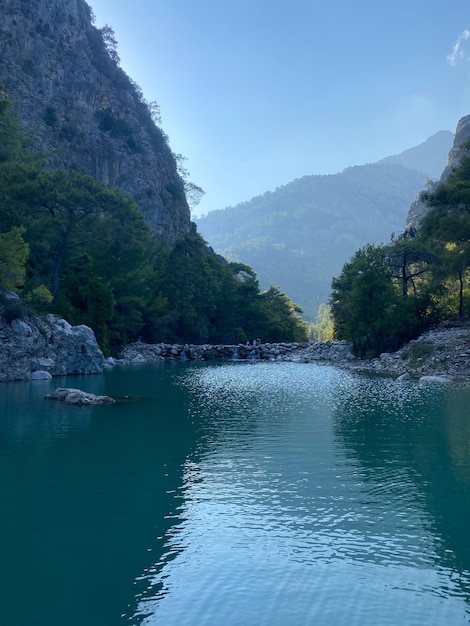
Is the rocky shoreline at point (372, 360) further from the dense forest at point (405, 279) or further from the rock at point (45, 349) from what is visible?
the rock at point (45, 349)

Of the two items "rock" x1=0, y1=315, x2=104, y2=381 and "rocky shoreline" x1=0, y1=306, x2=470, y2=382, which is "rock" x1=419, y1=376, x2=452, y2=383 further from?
"rock" x1=0, y1=315, x2=104, y2=381

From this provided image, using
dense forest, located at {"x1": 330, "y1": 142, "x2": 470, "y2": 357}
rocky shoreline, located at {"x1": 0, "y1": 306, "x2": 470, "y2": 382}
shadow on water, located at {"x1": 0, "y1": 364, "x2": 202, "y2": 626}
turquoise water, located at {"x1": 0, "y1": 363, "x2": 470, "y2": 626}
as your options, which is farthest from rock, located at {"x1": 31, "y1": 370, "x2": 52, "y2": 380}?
dense forest, located at {"x1": 330, "y1": 142, "x2": 470, "y2": 357}

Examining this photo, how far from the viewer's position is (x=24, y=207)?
1827 inches

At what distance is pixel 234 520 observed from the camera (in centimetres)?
1026

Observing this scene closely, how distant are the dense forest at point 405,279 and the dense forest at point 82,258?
24.9 metres

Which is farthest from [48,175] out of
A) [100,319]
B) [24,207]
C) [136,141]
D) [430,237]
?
[136,141]

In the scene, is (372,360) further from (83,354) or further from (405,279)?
(83,354)

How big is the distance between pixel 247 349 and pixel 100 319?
2686 cm

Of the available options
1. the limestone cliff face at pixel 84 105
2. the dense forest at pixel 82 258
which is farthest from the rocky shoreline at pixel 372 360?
the limestone cliff face at pixel 84 105

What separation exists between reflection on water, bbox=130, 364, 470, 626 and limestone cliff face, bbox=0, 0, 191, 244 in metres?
62.8

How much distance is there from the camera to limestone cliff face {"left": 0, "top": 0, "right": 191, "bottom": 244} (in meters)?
77.3

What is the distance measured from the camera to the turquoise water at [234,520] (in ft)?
23.3

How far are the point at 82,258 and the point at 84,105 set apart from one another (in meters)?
43.6

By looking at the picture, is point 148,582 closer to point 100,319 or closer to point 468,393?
point 468,393
